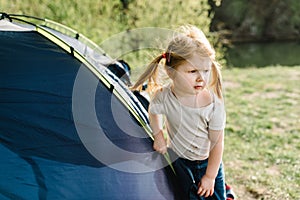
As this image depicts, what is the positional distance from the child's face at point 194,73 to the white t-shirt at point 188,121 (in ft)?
0.25

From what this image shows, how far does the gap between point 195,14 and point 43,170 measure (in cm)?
501

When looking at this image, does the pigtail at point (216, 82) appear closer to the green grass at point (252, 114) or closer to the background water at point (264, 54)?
the green grass at point (252, 114)

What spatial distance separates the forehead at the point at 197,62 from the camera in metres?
1.61

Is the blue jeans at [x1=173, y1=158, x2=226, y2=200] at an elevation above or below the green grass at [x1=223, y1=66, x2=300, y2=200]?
above

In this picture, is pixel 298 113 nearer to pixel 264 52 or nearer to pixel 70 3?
pixel 70 3

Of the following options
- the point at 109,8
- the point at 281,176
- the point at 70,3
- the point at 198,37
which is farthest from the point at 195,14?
the point at 198,37

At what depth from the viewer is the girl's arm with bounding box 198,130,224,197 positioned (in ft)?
5.44

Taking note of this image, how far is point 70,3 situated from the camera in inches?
206

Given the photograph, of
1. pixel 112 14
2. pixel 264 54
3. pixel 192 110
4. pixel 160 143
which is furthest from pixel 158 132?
pixel 264 54

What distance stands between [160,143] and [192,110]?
188mm

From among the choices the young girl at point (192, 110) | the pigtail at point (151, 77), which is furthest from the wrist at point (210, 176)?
the pigtail at point (151, 77)

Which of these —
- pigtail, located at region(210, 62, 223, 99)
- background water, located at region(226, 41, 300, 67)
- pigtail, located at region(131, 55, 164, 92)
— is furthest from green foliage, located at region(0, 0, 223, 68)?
background water, located at region(226, 41, 300, 67)

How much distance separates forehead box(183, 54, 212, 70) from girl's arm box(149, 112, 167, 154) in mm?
239

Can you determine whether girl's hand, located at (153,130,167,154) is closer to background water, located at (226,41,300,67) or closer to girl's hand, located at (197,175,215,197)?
girl's hand, located at (197,175,215,197)
